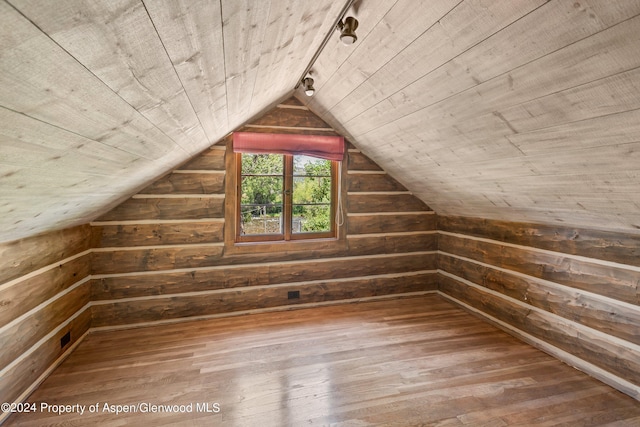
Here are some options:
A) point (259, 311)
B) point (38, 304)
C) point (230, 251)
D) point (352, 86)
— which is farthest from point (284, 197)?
point (38, 304)

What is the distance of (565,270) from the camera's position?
247 cm

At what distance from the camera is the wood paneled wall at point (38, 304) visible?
70.7 inches

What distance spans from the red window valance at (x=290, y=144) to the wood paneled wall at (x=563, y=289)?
1.79 meters

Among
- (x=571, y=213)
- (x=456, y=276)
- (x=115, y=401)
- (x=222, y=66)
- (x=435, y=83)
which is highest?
(x=435, y=83)

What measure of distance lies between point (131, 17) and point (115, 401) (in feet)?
7.68

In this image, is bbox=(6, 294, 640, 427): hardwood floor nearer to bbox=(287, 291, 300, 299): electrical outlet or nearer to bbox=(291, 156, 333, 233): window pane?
bbox=(287, 291, 300, 299): electrical outlet

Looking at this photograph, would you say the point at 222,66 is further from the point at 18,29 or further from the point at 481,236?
the point at 481,236

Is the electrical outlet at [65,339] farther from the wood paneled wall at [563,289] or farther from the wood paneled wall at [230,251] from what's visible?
the wood paneled wall at [563,289]

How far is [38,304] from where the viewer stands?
2.08 meters

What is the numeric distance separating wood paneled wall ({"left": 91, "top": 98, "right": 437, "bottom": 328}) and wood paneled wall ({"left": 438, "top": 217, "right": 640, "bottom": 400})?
742 millimetres

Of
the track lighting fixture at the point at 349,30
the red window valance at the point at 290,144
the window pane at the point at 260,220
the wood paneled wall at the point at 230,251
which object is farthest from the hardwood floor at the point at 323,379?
the track lighting fixture at the point at 349,30

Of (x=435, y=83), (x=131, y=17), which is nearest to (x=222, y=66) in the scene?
(x=131, y=17)

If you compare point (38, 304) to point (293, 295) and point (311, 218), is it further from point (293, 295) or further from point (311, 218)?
point (311, 218)

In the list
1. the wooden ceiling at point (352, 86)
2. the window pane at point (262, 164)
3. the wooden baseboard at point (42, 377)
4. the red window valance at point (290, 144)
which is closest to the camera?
the wooden ceiling at point (352, 86)
